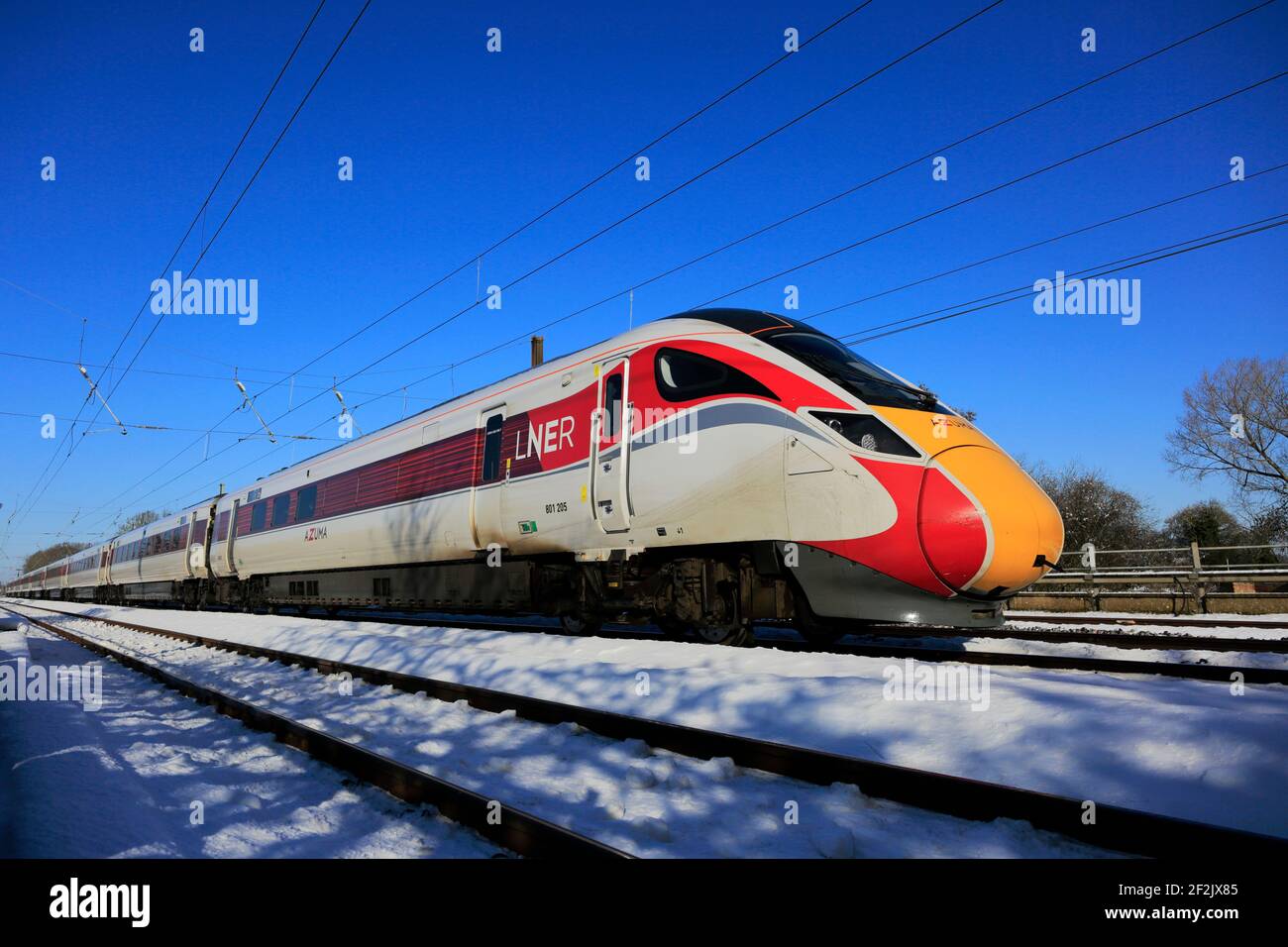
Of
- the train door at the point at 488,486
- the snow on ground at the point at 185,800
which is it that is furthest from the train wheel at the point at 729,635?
the snow on ground at the point at 185,800

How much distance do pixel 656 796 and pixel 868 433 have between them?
4.05 metres

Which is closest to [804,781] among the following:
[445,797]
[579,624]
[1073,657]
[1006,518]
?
[445,797]

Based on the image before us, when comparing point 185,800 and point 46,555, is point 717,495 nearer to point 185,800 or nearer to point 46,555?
point 185,800

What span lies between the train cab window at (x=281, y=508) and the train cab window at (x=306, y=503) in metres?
0.62

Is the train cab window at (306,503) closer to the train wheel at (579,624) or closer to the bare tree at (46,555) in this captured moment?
the train wheel at (579,624)

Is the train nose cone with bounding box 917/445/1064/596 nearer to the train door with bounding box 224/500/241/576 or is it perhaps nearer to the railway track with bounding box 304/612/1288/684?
the railway track with bounding box 304/612/1288/684

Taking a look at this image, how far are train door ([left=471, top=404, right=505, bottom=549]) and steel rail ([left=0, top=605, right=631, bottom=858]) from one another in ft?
14.7

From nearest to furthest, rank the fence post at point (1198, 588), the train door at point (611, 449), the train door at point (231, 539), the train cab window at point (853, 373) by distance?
the train cab window at point (853, 373)
the train door at point (611, 449)
the fence post at point (1198, 588)
the train door at point (231, 539)

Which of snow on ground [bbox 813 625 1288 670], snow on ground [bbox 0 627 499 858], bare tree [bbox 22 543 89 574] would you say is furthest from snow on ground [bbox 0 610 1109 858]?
bare tree [bbox 22 543 89 574]

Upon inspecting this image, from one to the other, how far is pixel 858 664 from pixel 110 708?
279 inches

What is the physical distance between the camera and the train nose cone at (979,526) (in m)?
6.18
